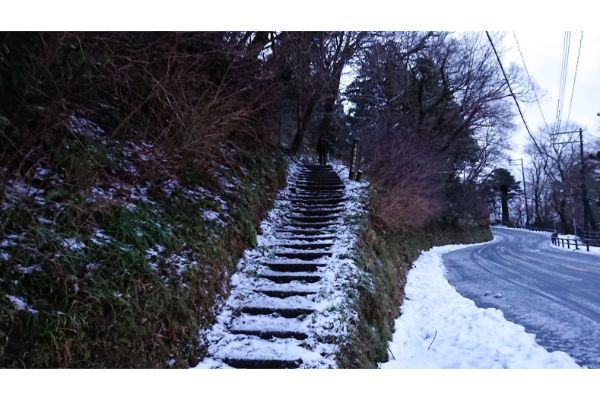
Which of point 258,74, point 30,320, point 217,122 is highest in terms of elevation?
point 258,74

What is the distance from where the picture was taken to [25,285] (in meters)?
2.19

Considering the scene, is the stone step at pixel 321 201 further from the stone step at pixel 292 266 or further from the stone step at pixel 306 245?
the stone step at pixel 292 266

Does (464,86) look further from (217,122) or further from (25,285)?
(25,285)

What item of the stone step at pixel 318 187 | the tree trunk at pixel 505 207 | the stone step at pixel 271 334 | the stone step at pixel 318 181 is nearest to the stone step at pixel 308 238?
the stone step at pixel 271 334

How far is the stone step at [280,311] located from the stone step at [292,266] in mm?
968

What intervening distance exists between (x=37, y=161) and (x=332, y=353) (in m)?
2.87

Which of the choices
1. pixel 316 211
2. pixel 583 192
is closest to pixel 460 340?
pixel 316 211

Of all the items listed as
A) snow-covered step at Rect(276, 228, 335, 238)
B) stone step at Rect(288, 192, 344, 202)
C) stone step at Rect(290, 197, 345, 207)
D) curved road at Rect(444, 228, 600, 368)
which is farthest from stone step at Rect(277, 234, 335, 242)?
curved road at Rect(444, 228, 600, 368)

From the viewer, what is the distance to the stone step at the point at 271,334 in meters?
3.25

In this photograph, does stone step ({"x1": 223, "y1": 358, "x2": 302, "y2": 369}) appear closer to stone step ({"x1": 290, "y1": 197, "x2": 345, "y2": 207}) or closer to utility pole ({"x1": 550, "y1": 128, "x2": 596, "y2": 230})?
stone step ({"x1": 290, "y1": 197, "x2": 345, "y2": 207})

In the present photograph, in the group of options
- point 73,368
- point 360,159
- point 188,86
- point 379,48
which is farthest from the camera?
point 360,159

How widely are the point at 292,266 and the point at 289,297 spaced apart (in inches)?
29.2

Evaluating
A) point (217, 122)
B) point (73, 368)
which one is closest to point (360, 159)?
point (217, 122)

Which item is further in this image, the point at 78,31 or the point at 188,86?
the point at 188,86
